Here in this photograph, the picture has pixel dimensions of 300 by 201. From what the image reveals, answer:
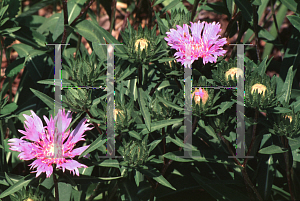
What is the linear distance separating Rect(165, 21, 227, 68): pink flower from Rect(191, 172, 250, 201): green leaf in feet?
1.51

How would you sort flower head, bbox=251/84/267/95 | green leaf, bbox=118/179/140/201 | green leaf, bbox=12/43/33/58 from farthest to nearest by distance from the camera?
green leaf, bbox=12/43/33/58 → green leaf, bbox=118/179/140/201 → flower head, bbox=251/84/267/95

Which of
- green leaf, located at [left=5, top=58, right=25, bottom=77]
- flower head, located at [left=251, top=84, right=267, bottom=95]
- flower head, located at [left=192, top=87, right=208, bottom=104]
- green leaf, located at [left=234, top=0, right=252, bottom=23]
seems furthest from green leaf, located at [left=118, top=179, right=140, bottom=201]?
green leaf, located at [left=234, top=0, right=252, bottom=23]

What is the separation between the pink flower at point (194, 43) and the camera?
3.56 feet

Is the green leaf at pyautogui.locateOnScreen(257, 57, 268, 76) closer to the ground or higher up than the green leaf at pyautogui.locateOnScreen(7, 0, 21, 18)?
closer to the ground

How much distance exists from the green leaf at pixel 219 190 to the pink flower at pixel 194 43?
1.51 ft

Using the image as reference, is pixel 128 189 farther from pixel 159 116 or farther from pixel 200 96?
pixel 200 96

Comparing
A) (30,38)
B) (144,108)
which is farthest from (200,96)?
(30,38)

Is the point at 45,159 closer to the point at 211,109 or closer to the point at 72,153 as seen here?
the point at 72,153

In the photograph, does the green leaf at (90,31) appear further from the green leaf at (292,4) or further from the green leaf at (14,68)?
the green leaf at (292,4)

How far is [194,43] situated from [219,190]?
1.93 ft

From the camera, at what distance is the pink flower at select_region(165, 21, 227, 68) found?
108 centimetres

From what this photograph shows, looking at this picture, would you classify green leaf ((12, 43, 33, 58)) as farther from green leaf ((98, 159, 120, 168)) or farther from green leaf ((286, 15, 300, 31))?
green leaf ((286, 15, 300, 31))

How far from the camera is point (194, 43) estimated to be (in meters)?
1.14

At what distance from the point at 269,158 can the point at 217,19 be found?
1.46 m
